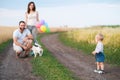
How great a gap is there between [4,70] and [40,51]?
3.42m

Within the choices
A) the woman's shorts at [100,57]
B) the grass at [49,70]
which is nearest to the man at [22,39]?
the grass at [49,70]

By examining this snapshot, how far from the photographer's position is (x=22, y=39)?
52.0 feet

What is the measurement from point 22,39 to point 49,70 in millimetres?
4039

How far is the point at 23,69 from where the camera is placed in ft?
41.6

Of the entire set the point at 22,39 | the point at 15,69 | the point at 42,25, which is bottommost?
the point at 15,69

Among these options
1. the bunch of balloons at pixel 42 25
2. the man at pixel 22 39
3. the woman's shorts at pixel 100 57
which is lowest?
the woman's shorts at pixel 100 57

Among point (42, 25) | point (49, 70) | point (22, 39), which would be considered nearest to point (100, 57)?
point (49, 70)

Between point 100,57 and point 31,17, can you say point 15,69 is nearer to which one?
point 100,57

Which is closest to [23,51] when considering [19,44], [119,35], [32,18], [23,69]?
[19,44]

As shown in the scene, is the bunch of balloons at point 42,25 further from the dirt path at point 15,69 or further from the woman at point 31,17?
the dirt path at point 15,69

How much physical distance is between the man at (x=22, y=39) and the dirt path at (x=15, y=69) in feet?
1.78

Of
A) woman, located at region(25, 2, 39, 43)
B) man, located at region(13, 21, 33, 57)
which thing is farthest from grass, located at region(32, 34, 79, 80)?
woman, located at region(25, 2, 39, 43)

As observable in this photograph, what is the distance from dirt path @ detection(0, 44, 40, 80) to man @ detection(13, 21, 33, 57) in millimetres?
544

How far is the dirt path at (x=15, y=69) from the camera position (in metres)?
11.2
